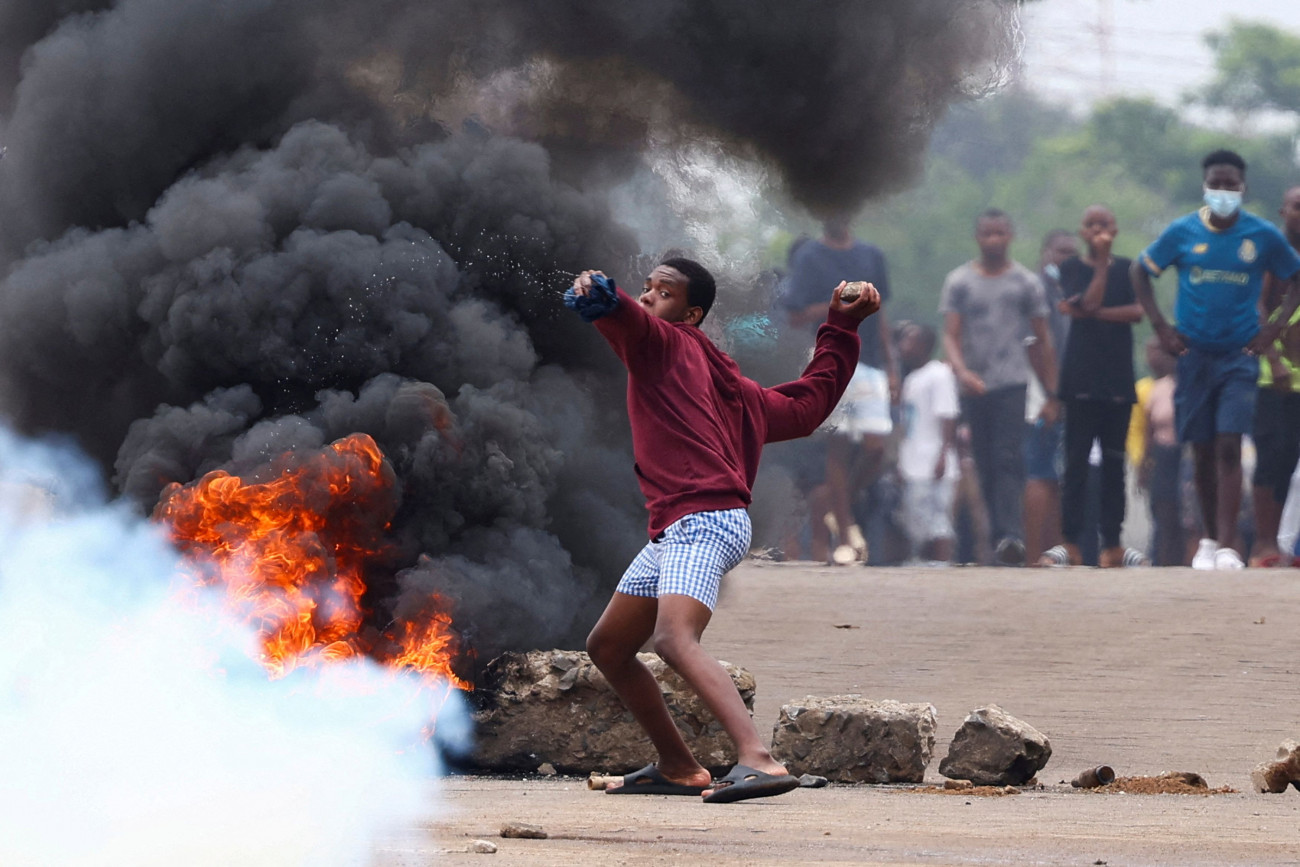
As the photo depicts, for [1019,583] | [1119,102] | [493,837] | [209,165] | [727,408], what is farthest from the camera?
[1119,102]

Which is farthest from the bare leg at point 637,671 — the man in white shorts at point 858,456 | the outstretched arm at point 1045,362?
the outstretched arm at point 1045,362

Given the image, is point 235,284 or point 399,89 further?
point 399,89

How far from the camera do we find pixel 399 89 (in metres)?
10.2

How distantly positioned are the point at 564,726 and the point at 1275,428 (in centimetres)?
763

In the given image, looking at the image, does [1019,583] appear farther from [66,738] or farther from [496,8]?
[66,738]

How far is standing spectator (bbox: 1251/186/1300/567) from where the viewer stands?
1377 centimetres

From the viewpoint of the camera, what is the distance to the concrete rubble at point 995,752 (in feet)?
26.2

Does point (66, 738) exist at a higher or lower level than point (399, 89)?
lower

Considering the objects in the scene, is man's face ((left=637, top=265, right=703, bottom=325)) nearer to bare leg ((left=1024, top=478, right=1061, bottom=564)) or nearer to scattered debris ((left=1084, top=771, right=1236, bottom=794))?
scattered debris ((left=1084, top=771, right=1236, bottom=794))

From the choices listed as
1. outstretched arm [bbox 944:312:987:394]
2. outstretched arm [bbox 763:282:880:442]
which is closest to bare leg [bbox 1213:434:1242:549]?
outstretched arm [bbox 944:312:987:394]

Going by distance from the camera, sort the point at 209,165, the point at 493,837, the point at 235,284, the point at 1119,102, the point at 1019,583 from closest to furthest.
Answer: the point at 493,837, the point at 235,284, the point at 209,165, the point at 1019,583, the point at 1119,102

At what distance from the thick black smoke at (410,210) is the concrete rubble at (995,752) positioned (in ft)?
6.83

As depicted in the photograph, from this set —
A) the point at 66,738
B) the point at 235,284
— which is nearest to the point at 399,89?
the point at 235,284

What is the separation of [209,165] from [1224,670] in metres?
6.26
